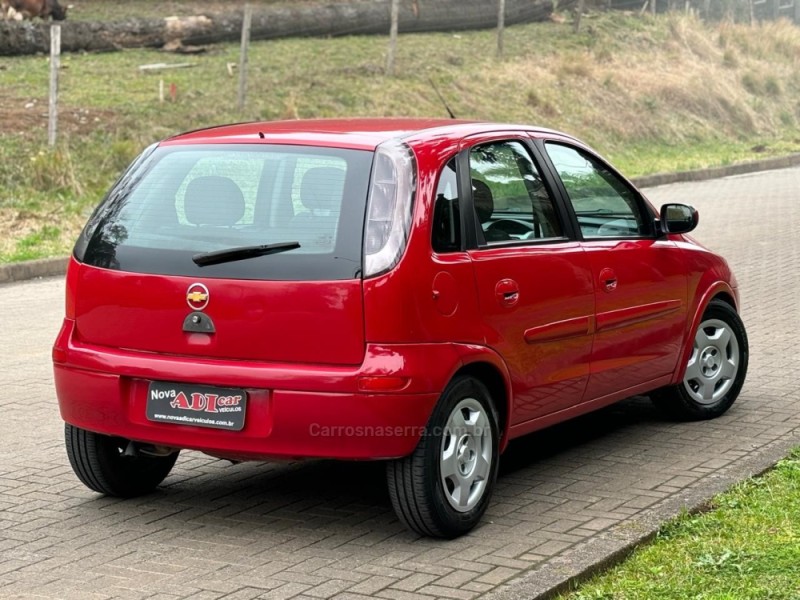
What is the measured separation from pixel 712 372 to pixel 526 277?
6.92 feet

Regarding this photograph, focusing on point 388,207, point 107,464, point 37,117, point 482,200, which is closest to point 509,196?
point 482,200

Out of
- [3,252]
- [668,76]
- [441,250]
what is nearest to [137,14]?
[668,76]

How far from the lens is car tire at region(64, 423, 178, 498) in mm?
6082

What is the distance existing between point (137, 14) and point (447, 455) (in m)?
26.1

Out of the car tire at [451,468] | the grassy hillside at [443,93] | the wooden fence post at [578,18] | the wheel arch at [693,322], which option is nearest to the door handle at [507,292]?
the car tire at [451,468]

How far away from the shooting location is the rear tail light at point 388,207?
5.36 metres

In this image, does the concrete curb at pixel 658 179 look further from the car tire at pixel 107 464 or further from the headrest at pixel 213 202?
the headrest at pixel 213 202

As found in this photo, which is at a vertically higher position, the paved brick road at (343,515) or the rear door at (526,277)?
the rear door at (526,277)

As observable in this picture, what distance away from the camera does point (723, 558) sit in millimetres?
5098

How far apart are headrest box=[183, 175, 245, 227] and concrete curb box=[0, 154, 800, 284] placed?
27.9 feet

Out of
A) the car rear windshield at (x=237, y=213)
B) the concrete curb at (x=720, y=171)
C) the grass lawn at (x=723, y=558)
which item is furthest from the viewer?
the concrete curb at (x=720, y=171)

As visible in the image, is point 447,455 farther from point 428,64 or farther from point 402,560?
point 428,64

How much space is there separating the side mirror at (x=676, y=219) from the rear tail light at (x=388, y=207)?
2028 millimetres

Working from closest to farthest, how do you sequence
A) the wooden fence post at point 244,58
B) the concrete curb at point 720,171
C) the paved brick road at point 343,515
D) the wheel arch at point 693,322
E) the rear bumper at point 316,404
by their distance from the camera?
the paved brick road at point 343,515 < the rear bumper at point 316,404 < the wheel arch at point 693,322 < the wooden fence post at point 244,58 < the concrete curb at point 720,171
